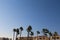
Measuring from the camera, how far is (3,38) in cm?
13412

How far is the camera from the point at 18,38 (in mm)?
110188

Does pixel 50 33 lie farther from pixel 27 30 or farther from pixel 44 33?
pixel 27 30

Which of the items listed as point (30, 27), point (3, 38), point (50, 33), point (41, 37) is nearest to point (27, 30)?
point (30, 27)

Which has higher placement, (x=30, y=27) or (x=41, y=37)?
(x=30, y=27)

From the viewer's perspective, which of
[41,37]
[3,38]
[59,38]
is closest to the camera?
[59,38]

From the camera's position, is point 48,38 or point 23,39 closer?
point 48,38

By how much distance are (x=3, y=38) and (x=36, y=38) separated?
44.5 m

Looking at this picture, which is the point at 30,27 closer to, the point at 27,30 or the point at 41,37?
the point at 27,30

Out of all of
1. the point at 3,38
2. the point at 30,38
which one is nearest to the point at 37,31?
the point at 30,38

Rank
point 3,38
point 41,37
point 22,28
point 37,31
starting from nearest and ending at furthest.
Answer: point 41,37, point 22,28, point 37,31, point 3,38

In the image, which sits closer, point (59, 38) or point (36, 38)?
point (59, 38)

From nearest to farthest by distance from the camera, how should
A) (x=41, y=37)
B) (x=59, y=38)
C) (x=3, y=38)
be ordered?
1. (x=59, y=38)
2. (x=41, y=37)
3. (x=3, y=38)

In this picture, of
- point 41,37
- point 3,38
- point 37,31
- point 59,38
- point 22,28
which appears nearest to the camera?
Result: point 59,38

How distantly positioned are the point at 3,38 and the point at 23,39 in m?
33.1
